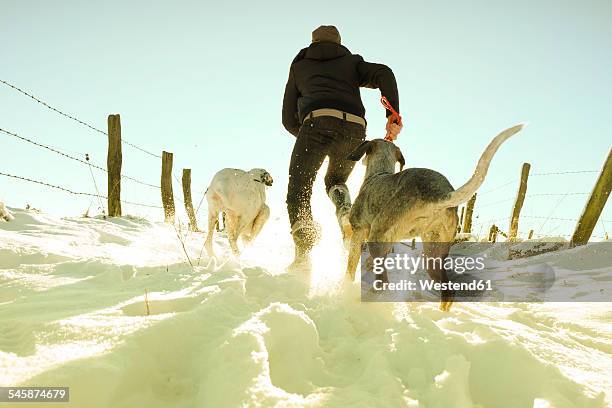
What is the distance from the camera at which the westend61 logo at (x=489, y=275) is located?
2574 millimetres

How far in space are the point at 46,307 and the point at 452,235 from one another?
7.43ft

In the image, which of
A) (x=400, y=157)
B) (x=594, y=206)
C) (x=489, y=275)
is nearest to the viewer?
(x=400, y=157)

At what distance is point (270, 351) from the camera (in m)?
1.27

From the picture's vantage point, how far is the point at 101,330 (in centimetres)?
128

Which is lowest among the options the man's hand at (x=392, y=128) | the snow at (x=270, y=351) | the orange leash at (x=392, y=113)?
the snow at (x=270, y=351)

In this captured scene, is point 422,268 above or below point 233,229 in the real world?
below

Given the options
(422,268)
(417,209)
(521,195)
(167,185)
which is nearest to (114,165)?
(167,185)

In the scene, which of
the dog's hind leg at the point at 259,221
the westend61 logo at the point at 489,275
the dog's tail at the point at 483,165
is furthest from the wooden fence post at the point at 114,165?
the dog's tail at the point at 483,165

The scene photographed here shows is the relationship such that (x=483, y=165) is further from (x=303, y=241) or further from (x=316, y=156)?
(x=303, y=241)

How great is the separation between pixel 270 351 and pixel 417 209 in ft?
5.09

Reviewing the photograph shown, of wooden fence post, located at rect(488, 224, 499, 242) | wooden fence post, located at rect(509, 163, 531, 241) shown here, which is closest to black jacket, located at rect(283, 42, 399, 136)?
wooden fence post, located at rect(488, 224, 499, 242)

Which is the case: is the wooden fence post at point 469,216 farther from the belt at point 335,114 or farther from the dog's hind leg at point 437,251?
the dog's hind leg at point 437,251

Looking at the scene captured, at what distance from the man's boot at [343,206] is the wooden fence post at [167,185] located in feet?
23.8

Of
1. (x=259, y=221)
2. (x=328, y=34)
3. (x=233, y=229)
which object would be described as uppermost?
(x=328, y=34)
